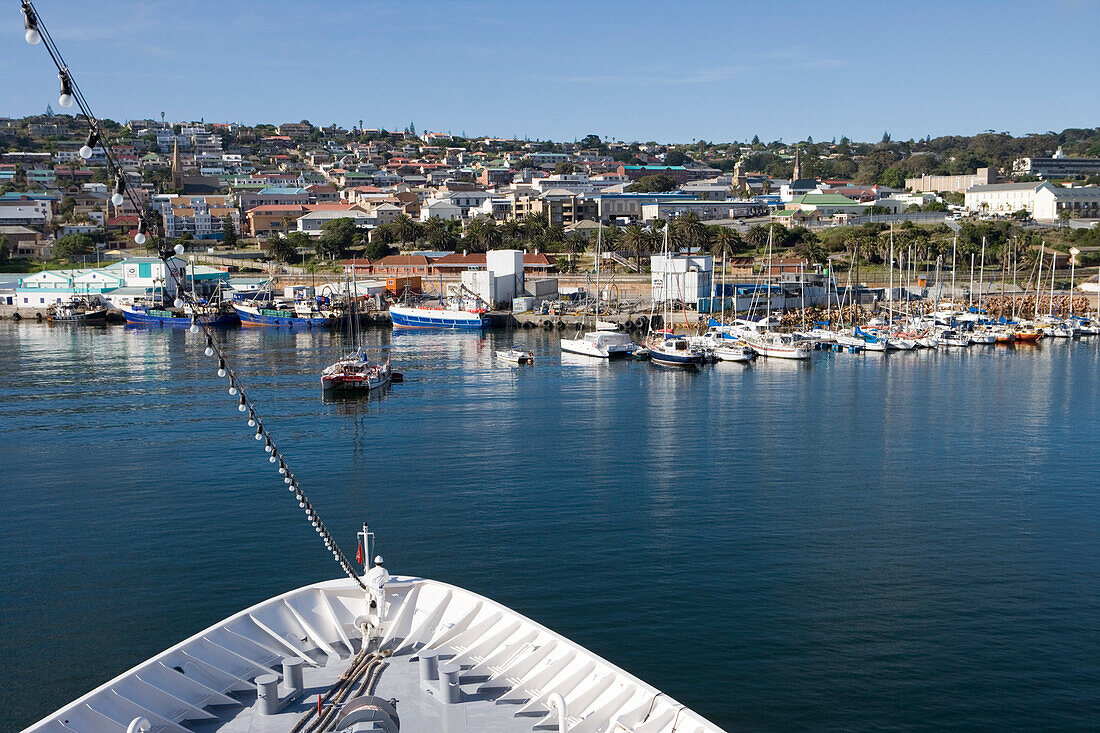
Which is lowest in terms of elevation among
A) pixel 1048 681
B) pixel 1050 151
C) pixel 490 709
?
Answer: pixel 1048 681

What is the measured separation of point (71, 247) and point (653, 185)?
63693mm

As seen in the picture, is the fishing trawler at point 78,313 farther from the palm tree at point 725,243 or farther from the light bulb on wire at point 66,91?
the light bulb on wire at point 66,91

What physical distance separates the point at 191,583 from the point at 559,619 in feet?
21.4

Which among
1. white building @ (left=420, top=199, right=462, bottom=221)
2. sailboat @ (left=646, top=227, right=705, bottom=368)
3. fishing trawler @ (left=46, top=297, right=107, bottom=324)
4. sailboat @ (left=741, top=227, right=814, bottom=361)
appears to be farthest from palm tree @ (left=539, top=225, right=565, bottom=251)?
fishing trawler @ (left=46, top=297, right=107, bottom=324)

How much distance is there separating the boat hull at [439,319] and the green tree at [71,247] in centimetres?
3796

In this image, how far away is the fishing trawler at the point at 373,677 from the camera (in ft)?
31.3

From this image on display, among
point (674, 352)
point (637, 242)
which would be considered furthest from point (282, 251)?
point (674, 352)

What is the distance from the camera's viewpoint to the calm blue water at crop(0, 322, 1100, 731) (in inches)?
529

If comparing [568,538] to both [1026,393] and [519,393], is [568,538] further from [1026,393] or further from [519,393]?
[1026,393]

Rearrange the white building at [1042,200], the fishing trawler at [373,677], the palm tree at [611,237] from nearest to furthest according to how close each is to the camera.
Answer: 1. the fishing trawler at [373,677]
2. the palm tree at [611,237]
3. the white building at [1042,200]

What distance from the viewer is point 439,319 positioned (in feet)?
187

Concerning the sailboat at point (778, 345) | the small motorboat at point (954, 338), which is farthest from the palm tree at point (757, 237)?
the sailboat at point (778, 345)

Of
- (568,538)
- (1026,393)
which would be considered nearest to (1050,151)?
(1026,393)

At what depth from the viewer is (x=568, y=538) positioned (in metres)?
18.5
